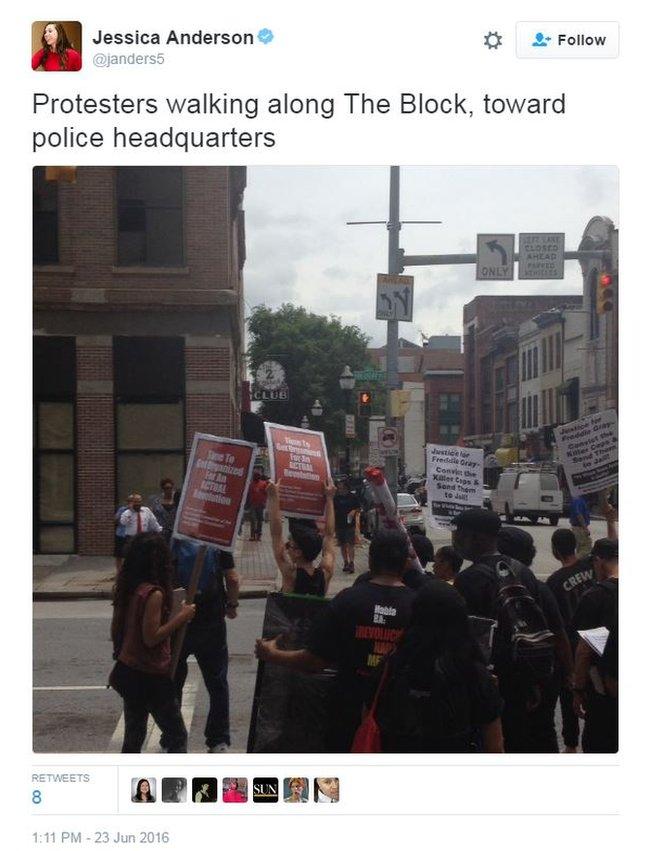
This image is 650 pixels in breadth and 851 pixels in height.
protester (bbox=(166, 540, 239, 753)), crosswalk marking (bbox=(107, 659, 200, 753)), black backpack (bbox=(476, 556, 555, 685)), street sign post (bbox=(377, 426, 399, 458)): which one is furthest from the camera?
street sign post (bbox=(377, 426, 399, 458))

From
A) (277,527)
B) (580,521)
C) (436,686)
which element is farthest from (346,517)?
(436,686)

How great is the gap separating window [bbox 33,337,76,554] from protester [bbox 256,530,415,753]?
654 inches

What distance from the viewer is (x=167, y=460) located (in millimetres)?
20406

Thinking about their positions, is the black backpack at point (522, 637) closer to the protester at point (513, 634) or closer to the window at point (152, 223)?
the protester at point (513, 634)

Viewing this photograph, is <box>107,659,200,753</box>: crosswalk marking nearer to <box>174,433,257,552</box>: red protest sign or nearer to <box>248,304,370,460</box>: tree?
<box>174,433,257,552</box>: red protest sign

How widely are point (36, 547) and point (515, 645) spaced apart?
56.9ft

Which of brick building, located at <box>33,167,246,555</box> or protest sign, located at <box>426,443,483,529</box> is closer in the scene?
protest sign, located at <box>426,443,483,529</box>

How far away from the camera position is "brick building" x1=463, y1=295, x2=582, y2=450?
63.7 meters

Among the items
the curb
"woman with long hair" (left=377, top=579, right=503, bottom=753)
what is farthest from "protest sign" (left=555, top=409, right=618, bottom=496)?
the curb
